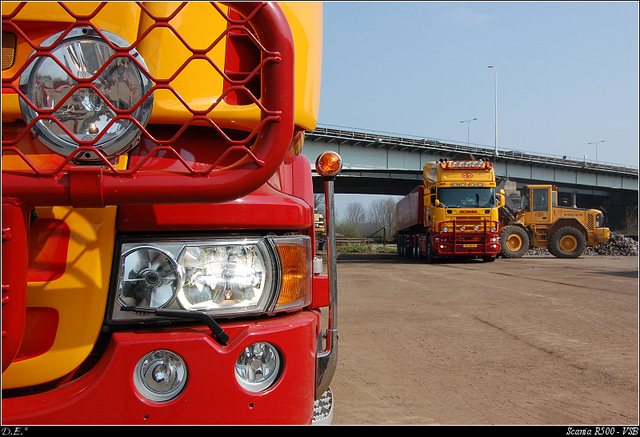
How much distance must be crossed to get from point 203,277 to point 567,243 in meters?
23.4

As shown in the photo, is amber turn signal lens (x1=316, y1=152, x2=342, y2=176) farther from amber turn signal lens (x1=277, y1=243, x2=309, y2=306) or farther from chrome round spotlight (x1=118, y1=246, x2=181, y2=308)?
chrome round spotlight (x1=118, y1=246, x2=181, y2=308)

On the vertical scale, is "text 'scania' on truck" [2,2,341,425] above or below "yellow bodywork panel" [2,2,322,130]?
below

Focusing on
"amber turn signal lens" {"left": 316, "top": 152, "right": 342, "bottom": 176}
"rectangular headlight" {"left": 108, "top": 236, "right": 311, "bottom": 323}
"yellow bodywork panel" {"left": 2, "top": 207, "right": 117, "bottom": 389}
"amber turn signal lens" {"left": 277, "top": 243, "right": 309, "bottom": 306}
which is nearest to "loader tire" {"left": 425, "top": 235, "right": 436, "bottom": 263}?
"amber turn signal lens" {"left": 316, "top": 152, "right": 342, "bottom": 176}

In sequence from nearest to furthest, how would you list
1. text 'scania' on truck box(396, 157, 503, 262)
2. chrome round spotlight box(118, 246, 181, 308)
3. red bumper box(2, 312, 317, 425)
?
red bumper box(2, 312, 317, 425) → chrome round spotlight box(118, 246, 181, 308) → text 'scania' on truck box(396, 157, 503, 262)

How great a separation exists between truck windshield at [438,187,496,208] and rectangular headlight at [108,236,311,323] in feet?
54.7

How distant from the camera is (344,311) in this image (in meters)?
7.30

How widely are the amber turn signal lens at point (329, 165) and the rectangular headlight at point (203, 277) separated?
85cm

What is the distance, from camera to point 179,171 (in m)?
1.25

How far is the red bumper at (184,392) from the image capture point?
1296 millimetres

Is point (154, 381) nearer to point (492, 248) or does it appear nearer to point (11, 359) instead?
point (11, 359)

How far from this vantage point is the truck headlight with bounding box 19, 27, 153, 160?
48.8 inches

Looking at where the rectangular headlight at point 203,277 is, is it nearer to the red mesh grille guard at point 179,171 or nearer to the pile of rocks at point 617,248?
the red mesh grille guard at point 179,171

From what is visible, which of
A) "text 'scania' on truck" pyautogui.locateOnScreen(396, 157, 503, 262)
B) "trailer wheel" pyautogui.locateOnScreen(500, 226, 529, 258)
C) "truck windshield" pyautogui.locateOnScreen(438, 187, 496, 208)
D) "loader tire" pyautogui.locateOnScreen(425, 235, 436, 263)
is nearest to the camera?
"text 'scania' on truck" pyautogui.locateOnScreen(396, 157, 503, 262)

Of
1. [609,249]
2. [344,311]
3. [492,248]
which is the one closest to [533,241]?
[492,248]
